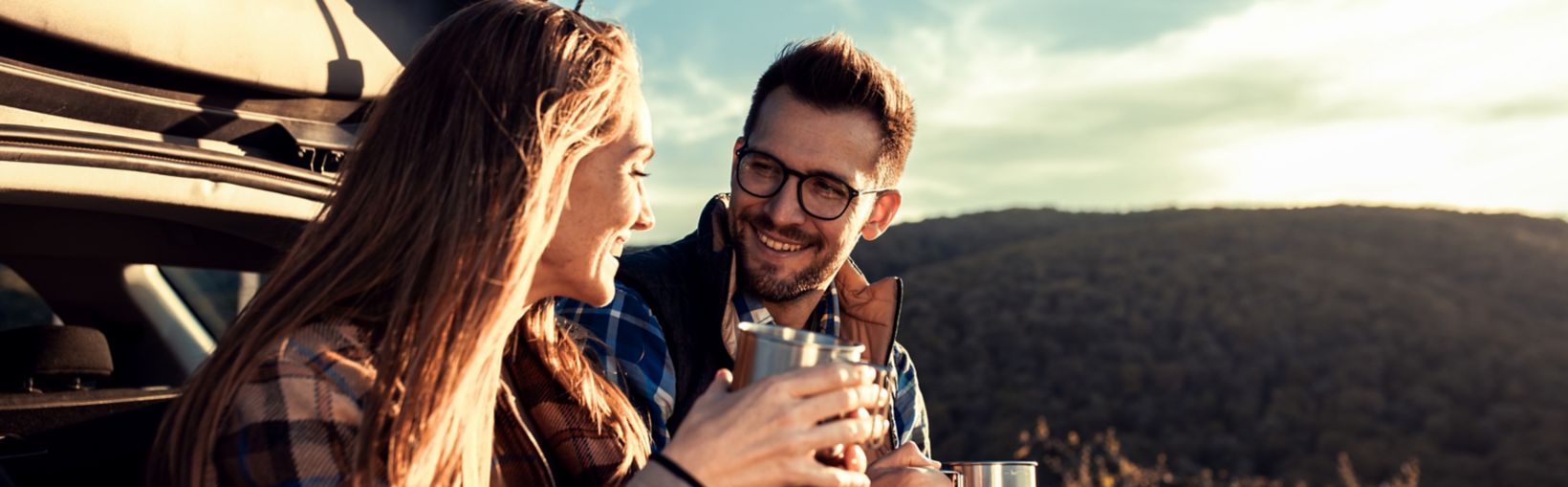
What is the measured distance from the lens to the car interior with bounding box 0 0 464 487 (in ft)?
6.20

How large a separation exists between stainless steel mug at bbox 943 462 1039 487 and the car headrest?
168cm

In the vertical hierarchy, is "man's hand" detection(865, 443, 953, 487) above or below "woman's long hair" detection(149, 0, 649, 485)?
below

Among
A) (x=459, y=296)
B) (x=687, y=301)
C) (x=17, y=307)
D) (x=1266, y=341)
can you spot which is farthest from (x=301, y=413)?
(x=1266, y=341)

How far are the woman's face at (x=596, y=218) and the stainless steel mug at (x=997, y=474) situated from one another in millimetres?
646

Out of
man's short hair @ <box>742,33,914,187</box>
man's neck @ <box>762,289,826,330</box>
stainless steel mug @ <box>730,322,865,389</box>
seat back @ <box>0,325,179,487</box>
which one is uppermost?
man's short hair @ <box>742,33,914,187</box>

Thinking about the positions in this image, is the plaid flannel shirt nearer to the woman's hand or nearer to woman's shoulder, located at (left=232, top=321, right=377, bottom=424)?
woman's shoulder, located at (left=232, top=321, right=377, bottom=424)

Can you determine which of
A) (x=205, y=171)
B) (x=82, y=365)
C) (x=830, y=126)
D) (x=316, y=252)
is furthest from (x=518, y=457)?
(x=830, y=126)

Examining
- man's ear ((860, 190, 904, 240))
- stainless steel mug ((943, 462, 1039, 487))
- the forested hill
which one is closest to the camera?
stainless steel mug ((943, 462, 1039, 487))

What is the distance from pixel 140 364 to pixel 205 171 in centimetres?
135

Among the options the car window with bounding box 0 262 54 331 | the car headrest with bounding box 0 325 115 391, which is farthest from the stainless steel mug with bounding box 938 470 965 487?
the car window with bounding box 0 262 54 331

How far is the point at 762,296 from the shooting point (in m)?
3.07

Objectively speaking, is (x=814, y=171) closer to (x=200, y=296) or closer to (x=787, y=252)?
(x=787, y=252)

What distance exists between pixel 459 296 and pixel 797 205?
1.68 metres

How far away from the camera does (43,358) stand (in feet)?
7.64
